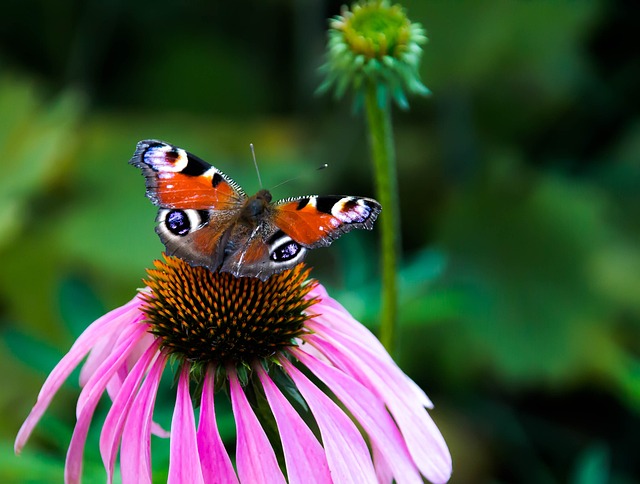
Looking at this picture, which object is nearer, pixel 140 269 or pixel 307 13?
pixel 140 269

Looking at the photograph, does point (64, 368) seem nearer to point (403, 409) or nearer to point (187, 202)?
point (187, 202)

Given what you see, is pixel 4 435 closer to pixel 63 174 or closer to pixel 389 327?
pixel 63 174

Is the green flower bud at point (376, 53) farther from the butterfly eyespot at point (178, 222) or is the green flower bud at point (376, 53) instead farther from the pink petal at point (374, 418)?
the pink petal at point (374, 418)

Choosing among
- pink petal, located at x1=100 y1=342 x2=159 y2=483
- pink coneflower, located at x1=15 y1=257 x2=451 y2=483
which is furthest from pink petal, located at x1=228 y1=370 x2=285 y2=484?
pink petal, located at x1=100 y1=342 x2=159 y2=483

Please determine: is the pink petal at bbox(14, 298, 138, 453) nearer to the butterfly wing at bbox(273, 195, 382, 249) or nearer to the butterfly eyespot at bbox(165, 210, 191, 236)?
the butterfly eyespot at bbox(165, 210, 191, 236)

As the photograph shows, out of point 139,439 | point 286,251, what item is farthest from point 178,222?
point 139,439

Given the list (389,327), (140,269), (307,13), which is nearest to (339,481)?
(389,327)

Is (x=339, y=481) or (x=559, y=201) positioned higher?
(x=559, y=201)
